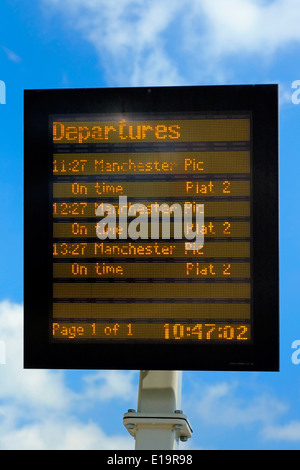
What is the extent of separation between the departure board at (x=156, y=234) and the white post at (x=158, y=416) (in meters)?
0.29

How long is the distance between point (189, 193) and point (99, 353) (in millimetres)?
1099

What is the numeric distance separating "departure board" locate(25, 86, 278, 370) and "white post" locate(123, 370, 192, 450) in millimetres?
293

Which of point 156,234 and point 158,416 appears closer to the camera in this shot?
point 156,234

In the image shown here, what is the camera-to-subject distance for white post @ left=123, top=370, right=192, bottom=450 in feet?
16.7

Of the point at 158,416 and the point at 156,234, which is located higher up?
the point at 156,234

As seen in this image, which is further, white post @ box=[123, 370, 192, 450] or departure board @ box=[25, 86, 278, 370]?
white post @ box=[123, 370, 192, 450]

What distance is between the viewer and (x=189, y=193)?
4.99m

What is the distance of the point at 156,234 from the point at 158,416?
1126 mm

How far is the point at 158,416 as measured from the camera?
5.12m

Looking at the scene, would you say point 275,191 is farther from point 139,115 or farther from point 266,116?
point 139,115

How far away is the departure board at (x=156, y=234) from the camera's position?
16.3 feet

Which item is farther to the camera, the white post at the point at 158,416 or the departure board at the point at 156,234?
the white post at the point at 158,416

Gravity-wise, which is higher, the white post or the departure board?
the departure board

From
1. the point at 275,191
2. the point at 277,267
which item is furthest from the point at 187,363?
the point at 275,191
